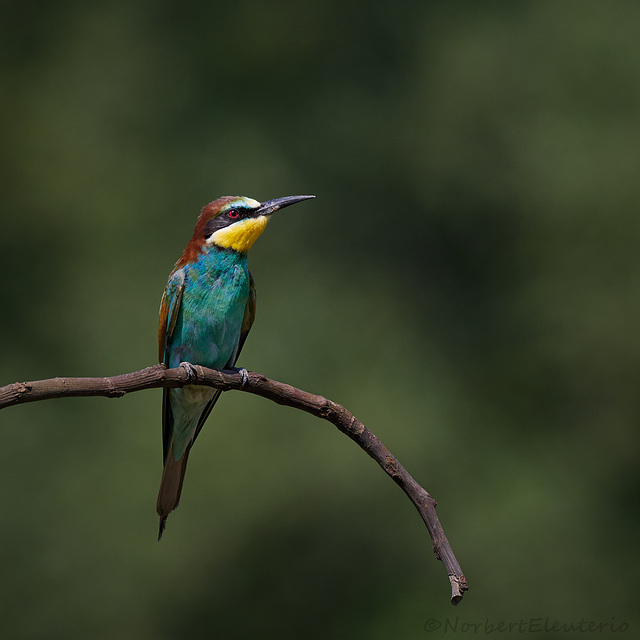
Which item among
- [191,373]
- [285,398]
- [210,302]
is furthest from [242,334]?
[285,398]

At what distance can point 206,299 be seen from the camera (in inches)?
108

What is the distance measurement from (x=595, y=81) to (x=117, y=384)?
281 inches

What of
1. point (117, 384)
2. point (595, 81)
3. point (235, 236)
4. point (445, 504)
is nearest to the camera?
point (117, 384)

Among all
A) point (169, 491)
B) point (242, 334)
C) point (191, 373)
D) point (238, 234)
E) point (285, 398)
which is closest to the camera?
point (285, 398)

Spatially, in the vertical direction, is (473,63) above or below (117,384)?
above

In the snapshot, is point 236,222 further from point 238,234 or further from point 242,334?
point 242,334

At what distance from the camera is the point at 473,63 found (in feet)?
27.2

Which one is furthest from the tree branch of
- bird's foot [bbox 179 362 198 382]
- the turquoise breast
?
the turquoise breast

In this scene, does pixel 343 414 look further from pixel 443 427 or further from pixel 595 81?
pixel 595 81

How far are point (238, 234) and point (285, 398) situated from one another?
90 cm

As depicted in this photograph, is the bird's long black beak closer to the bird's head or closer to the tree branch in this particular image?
the bird's head

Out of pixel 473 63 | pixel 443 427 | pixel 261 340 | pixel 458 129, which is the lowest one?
pixel 443 427

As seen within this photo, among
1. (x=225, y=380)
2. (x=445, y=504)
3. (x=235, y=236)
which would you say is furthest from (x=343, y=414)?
(x=445, y=504)

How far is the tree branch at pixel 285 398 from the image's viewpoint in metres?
1.60
